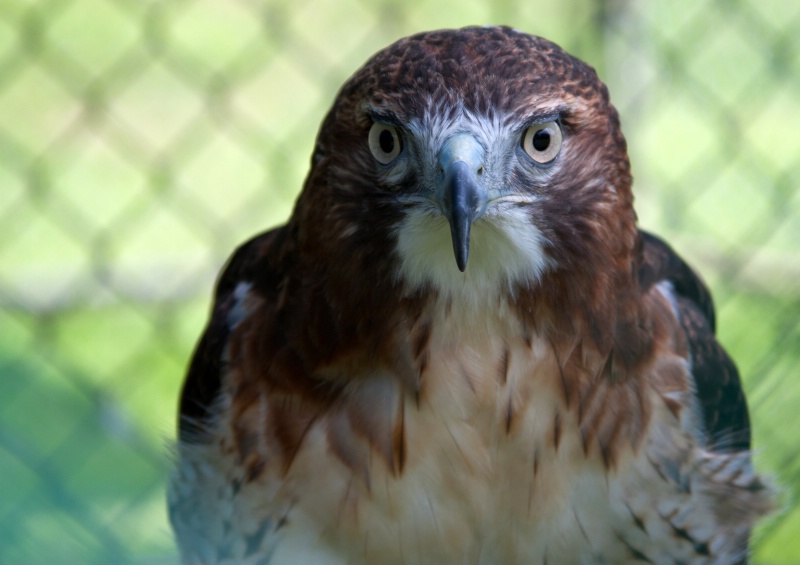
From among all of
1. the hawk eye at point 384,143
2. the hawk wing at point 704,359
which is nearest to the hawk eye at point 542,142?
the hawk eye at point 384,143

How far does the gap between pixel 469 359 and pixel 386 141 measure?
0.46 metres

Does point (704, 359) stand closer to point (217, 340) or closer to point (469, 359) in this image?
point (469, 359)

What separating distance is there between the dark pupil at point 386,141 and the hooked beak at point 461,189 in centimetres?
16

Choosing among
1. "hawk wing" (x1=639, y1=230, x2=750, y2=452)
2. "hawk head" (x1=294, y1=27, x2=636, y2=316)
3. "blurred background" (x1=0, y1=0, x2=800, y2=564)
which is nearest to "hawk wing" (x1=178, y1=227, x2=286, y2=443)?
"hawk head" (x1=294, y1=27, x2=636, y2=316)

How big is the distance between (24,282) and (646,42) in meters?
3.51

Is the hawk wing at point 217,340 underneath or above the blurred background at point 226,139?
underneath

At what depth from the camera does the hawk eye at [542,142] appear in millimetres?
2064

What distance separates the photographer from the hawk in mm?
2057

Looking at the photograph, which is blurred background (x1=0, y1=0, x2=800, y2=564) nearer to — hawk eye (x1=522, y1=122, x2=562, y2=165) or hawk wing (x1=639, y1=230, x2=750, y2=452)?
hawk wing (x1=639, y1=230, x2=750, y2=452)

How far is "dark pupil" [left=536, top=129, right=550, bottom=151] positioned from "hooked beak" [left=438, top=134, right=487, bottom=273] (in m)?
0.15

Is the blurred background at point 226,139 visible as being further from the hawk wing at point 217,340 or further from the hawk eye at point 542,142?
the hawk eye at point 542,142

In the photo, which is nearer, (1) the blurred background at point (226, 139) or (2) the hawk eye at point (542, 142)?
(2) the hawk eye at point (542, 142)

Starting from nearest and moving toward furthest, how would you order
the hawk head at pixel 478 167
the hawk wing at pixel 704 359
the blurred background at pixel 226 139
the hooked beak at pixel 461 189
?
the hooked beak at pixel 461 189
the hawk head at pixel 478 167
the hawk wing at pixel 704 359
the blurred background at pixel 226 139

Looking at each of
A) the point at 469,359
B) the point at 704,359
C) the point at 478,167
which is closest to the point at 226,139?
the point at 704,359
